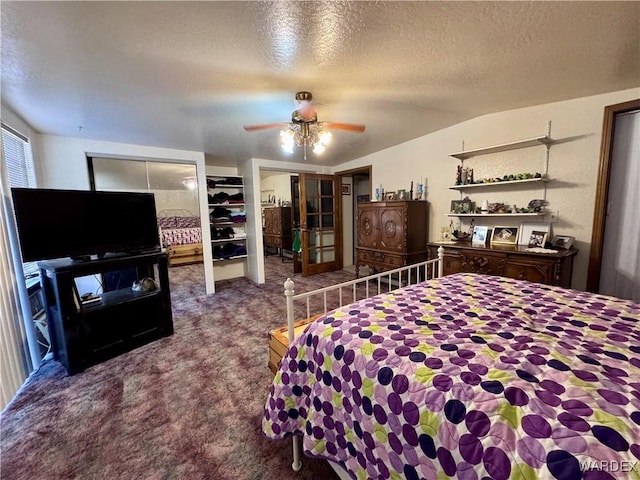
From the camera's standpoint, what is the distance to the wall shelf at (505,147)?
2.49 metres

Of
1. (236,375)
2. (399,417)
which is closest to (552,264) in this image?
(399,417)

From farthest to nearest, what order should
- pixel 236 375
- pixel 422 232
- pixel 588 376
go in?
1. pixel 422 232
2. pixel 236 375
3. pixel 588 376

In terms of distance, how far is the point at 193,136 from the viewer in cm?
309

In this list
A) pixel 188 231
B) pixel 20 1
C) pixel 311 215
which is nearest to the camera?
pixel 20 1

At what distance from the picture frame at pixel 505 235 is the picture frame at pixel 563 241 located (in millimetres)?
313

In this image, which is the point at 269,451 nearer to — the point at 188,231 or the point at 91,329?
the point at 91,329

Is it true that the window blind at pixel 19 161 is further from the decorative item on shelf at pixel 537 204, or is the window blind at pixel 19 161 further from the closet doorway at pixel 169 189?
the decorative item on shelf at pixel 537 204

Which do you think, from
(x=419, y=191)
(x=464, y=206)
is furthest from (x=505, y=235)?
(x=419, y=191)

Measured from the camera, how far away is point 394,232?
11.9 ft

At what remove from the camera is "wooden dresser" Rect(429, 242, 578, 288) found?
7.41 ft

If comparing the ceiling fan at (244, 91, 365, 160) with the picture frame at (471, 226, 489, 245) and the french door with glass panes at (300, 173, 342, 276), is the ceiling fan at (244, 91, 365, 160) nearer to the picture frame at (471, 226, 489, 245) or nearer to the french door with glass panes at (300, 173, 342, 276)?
the picture frame at (471, 226, 489, 245)

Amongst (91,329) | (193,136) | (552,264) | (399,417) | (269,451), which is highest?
(193,136)

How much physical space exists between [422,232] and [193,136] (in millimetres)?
3275

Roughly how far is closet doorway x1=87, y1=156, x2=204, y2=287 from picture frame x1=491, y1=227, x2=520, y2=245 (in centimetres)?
401
